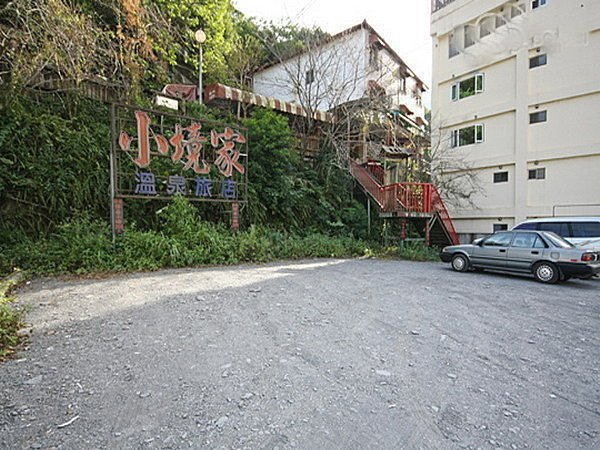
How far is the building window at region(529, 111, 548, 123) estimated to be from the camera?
13.6m

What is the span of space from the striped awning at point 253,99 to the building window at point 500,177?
8220 millimetres

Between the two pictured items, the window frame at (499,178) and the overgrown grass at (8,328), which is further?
the window frame at (499,178)

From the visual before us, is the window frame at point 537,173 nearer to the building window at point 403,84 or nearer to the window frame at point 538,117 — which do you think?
the window frame at point 538,117

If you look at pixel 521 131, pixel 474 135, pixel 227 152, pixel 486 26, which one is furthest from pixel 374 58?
pixel 227 152

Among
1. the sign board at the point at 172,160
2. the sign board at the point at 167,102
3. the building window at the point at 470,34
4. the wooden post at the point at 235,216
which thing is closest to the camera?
the sign board at the point at 172,160

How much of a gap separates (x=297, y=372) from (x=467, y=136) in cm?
1669

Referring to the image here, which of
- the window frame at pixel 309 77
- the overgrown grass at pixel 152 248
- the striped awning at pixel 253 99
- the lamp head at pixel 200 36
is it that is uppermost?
the lamp head at pixel 200 36

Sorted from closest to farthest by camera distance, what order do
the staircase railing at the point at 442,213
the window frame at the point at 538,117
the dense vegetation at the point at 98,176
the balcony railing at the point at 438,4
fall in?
the dense vegetation at the point at 98,176, the staircase railing at the point at 442,213, the window frame at the point at 538,117, the balcony railing at the point at 438,4

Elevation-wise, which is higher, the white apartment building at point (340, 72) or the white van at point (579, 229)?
the white apartment building at point (340, 72)

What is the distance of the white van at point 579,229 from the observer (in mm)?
8789

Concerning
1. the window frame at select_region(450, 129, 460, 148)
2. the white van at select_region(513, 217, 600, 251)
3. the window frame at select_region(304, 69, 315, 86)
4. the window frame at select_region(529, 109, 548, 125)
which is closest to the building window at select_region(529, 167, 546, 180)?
the window frame at select_region(529, 109, 548, 125)

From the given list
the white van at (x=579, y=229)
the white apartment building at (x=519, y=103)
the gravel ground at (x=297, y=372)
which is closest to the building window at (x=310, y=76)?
the white apartment building at (x=519, y=103)

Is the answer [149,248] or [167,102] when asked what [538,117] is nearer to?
[167,102]

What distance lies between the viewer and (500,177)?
1502 cm
